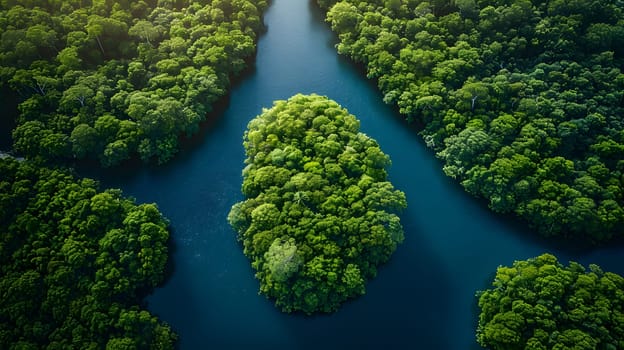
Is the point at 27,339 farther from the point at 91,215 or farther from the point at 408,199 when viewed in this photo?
the point at 408,199

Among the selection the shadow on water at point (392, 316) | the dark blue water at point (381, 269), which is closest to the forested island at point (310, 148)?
the shadow on water at point (392, 316)

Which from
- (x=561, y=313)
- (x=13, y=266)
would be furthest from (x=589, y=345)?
(x=13, y=266)

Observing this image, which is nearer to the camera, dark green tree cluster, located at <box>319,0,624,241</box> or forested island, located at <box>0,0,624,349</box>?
forested island, located at <box>0,0,624,349</box>

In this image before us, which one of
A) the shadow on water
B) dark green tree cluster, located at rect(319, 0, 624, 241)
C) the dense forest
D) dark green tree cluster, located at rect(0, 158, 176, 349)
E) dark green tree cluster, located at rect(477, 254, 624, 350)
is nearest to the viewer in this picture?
dark green tree cluster, located at rect(477, 254, 624, 350)

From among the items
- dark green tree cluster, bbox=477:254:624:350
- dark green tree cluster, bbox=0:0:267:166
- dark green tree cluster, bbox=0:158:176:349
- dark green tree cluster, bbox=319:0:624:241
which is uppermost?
dark green tree cluster, bbox=319:0:624:241

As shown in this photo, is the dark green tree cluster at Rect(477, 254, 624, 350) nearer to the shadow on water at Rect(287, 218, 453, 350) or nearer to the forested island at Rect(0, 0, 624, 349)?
the forested island at Rect(0, 0, 624, 349)

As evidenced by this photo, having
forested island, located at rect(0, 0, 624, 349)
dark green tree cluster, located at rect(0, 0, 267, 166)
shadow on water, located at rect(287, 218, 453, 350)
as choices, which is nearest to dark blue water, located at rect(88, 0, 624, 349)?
shadow on water, located at rect(287, 218, 453, 350)
